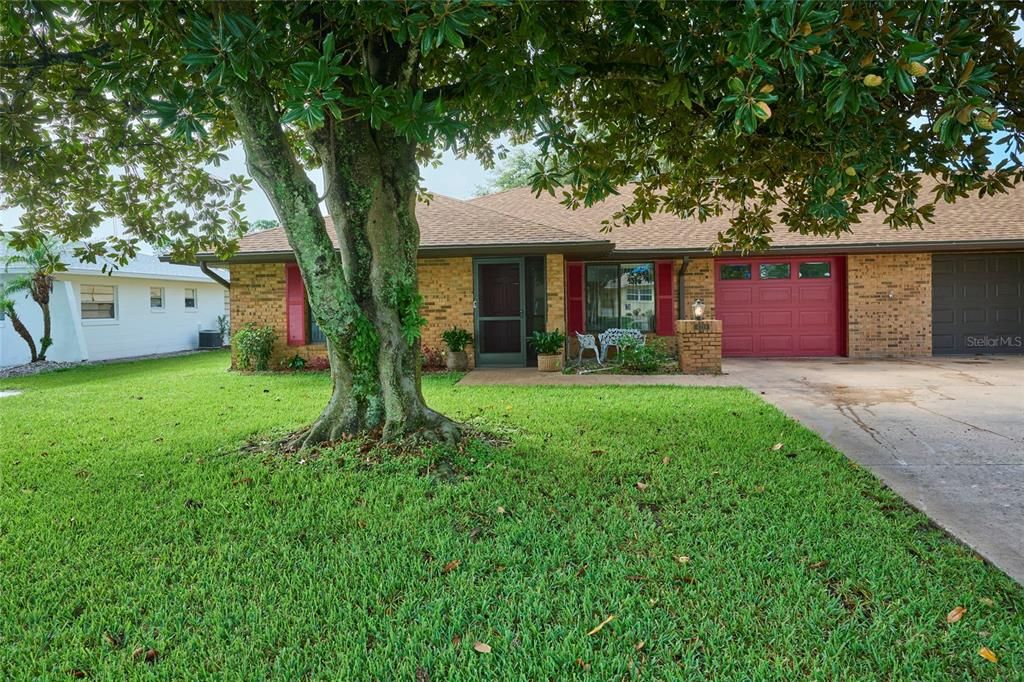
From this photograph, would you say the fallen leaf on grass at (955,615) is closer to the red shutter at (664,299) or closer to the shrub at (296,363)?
the red shutter at (664,299)

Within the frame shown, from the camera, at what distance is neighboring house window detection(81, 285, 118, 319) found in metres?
16.3

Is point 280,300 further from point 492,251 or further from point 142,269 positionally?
point 142,269

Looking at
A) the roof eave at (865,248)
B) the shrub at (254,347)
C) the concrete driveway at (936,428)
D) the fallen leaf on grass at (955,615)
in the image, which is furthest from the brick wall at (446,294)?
the fallen leaf on grass at (955,615)

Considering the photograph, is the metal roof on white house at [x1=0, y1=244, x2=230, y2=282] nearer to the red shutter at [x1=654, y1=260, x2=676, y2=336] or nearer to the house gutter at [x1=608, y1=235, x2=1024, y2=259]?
the house gutter at [x1=608, y1=235, x2=1024, y2=259]

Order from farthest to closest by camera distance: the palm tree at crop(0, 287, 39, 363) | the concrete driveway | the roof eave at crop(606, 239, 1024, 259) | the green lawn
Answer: the palm tree at crop(0, 287, 39, 363)
the roof eave at crop(606, 239, 1024, 259)
the concrete driveway
the green lawn

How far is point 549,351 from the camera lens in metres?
11.0

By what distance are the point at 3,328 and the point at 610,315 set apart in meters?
15.7

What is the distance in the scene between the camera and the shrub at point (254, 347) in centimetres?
1176

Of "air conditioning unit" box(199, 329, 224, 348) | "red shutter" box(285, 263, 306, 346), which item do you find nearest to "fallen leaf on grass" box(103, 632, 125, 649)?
"red shutter" box(285, 263, 306, 346)

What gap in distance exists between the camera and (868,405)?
23.4 feet

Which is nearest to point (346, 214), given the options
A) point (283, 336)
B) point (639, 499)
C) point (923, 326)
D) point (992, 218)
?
point (639, 499)

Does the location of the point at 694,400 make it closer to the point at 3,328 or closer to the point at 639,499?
the point at 639,499

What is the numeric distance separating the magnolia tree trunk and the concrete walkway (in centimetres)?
377

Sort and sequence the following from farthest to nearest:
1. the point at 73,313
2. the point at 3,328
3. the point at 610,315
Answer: the point at 73,313 < the point at 3,328 < the point at 610,315
